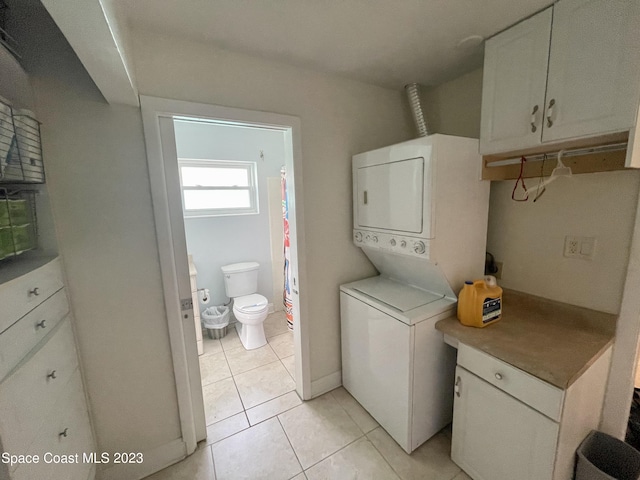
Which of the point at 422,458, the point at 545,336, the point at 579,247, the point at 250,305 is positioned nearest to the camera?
the point at 545,336

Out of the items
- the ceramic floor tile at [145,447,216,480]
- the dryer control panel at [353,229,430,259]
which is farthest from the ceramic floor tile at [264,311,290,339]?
the dryer control panel at [353,229,430,259]

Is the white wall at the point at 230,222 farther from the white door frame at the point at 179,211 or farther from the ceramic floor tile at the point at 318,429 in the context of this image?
the ceramic floor tile at the point at 318,429

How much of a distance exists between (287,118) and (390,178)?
0.77m

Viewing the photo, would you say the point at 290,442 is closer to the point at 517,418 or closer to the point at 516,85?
Answer: the point at 517,418

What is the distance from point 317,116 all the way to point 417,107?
78cm

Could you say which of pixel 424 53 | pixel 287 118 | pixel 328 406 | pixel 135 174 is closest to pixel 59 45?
pixel 135 174

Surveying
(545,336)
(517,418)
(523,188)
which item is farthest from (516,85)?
(517,418)

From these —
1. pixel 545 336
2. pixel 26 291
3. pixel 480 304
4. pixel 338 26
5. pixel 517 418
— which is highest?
pixel 338 26

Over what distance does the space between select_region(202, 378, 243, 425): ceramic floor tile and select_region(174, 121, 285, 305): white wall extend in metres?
1.13

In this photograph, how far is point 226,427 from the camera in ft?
5.76

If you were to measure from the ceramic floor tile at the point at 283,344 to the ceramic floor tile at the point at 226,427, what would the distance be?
30.3 inches

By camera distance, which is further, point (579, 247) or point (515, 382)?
point (579, 247)

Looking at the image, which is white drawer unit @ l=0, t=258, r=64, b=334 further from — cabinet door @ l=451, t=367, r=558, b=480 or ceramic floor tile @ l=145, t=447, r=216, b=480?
cabinet door @ l=451, t=367, r=558, b=480

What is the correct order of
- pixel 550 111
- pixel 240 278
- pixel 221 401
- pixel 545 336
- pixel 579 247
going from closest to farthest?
1. pixel 550 111
2. pixel 545 336
3. pixel 579 247
4. pixel 221 401
5. pixel 240 278
